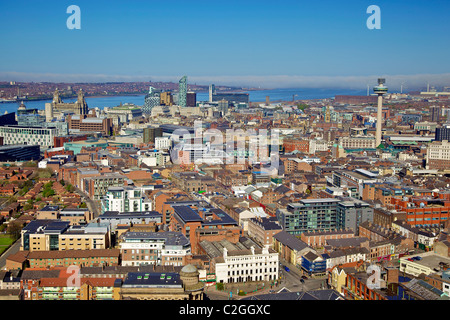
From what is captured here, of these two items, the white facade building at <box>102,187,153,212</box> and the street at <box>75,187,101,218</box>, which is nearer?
the white facade building at <box>102,187,153,212</box>

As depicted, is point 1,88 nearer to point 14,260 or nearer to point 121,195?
point 121,195

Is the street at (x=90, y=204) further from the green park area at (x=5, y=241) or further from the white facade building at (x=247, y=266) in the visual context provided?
the white facade building at (x=247, y=266)

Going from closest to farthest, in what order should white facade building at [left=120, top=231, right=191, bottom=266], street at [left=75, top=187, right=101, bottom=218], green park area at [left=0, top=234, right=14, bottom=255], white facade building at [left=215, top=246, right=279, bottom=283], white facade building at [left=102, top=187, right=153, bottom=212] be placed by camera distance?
white facade building at [left=215, top=246, right=279, bottom=283] < white facade building at [left=120, top=231, right=191, bottom=266] < green park area at [left=0, top=234, right=14, bottom=255] < white facade building at [left=102, top=187, right=153, bottom=212] < street at [left=75, top=187, right=101, bottom=218]

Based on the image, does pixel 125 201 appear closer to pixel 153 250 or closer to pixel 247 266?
pixel 153 250

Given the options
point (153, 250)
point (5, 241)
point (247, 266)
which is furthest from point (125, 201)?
point (247, 266)

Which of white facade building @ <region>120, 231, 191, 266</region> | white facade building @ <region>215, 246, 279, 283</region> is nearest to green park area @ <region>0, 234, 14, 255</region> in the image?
white facade building @ <region>120, 231, 191, 266</region>

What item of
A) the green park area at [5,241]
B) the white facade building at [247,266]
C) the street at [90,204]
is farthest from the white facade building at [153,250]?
the street at [90,204]

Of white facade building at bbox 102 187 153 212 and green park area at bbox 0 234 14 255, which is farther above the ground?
white facade building at bbox 102 187 153 212

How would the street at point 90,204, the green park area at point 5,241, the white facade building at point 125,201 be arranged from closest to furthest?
the green park area at point 5,241
the white facade building at point 125,201
the street at point 90,204

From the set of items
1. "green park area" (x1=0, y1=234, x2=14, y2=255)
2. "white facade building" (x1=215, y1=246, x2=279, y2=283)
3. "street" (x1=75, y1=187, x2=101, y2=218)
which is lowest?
"green park area" (x1=0, y1=234, x2=14, y2=255)

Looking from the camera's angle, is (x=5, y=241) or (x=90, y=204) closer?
(x=5, y=241)

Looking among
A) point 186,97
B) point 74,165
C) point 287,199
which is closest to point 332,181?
point 287,199

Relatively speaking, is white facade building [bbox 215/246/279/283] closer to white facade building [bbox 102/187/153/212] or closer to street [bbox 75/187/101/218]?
white facade building [bbox 102/187/153/212]
